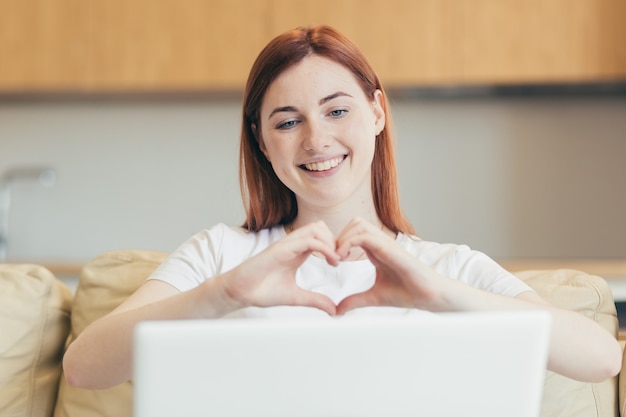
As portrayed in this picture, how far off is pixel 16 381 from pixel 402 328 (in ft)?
3.56

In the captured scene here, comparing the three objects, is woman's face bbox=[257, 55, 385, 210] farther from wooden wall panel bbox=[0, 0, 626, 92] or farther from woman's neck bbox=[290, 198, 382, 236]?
wooden wall panel bbox=[0, 0, 626, 92]

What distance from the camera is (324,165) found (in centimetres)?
156

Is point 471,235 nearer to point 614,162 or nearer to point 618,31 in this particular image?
point 614,162

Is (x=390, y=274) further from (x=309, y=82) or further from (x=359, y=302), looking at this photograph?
(x=309, y=82)

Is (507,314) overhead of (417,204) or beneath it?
overhead

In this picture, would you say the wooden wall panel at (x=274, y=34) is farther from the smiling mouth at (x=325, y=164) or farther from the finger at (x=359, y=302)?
the finger at (x=359, y=302)

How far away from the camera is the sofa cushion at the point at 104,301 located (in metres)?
1.67

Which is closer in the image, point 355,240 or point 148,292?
point 355,240

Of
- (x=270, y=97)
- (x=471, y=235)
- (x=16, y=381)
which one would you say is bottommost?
(x=471, y=235)

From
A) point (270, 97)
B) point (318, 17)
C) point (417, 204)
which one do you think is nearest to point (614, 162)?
point (417, 204)

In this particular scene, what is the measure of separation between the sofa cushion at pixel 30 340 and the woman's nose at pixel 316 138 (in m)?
0.62

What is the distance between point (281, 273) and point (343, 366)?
0.43 meters

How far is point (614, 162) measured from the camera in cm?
349

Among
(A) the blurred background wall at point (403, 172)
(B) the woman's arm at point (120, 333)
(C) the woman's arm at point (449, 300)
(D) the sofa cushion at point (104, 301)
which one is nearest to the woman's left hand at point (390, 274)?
(C) the woman's arm at point (449, 300)
